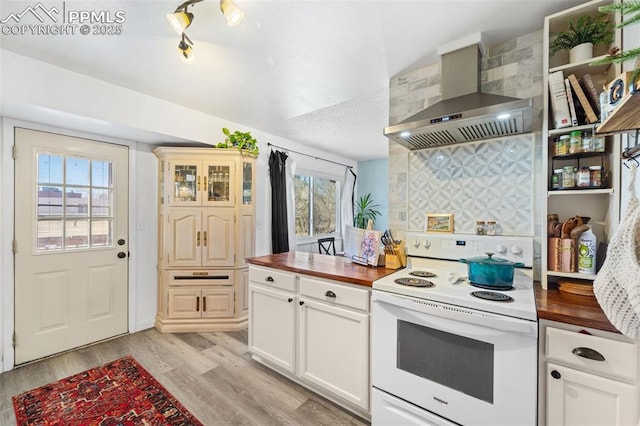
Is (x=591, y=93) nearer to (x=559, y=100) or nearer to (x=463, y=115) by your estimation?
(x=559, y=100)

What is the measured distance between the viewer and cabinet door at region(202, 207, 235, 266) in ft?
10.1

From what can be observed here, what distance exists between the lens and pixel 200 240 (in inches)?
121

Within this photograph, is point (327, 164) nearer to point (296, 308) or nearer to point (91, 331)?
point (296, 308)

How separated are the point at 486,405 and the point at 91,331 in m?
3.34

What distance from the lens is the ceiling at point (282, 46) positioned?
1516mm

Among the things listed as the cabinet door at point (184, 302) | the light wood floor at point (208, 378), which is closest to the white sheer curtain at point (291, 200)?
the cabinet door at point (184, 302)

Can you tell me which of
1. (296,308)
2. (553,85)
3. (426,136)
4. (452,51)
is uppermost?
(452,51)

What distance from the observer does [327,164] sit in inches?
208

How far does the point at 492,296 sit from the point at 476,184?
2.72ft

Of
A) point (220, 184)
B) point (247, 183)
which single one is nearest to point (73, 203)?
point (220, 184)

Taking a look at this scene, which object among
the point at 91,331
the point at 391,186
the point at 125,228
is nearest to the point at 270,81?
the point at 391,186

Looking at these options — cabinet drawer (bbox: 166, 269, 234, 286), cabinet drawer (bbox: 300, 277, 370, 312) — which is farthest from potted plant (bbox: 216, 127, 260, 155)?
cabinet drawer (bbox: 300, 277, 370, 312)

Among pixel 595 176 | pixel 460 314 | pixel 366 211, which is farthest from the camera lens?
pixel 366 211

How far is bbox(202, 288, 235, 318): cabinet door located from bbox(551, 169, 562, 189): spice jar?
293 centimetres
